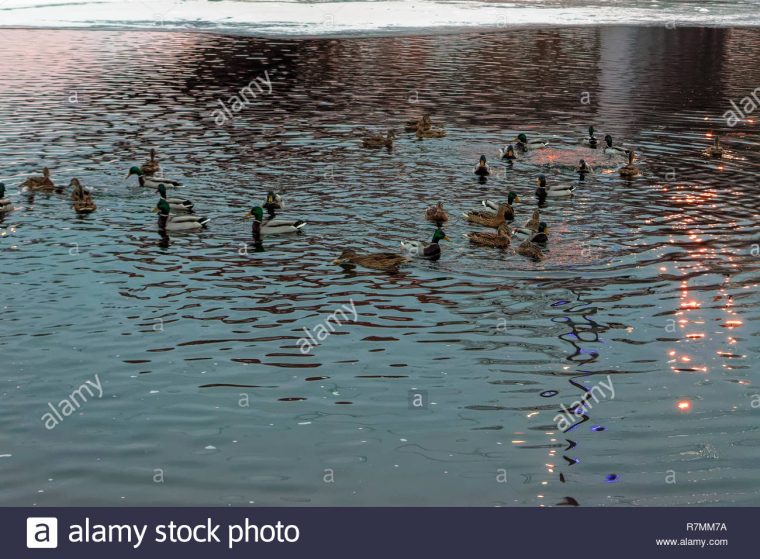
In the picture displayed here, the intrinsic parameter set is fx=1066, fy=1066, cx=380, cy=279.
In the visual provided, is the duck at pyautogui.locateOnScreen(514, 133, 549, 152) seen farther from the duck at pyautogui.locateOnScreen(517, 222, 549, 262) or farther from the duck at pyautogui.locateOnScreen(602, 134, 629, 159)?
the duck at pyautogui.locateOnScreen(517, 222, 549, 262)

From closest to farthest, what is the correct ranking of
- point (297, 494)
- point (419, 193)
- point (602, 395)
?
1. point (297, 494)
2. point (602, 395)
3. point (419, 193)

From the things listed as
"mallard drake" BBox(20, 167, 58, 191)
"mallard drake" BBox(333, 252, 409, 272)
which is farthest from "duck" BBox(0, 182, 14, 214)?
"mallard drake" BBox(333, 252, 409, 272)

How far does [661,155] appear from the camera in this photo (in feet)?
130

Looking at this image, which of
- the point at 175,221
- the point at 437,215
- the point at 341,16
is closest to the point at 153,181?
the point at 175,221

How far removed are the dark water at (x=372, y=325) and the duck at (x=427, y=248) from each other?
571 millimetres

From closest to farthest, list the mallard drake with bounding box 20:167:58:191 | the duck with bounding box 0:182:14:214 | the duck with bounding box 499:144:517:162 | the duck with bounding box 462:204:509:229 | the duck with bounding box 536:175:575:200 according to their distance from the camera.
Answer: the duck with bounding box 462:204:509:229 < the duck with bounding box 0:182:14:214 < the duck with bounding box 536:175:575:200 < the mallard drake with bounding box 20:167:58:191 < the duck with bounding box 499:144:517:162

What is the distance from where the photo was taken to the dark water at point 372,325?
16047 millimetres

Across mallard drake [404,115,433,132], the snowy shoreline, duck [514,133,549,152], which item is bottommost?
duck [514,133,549,152]

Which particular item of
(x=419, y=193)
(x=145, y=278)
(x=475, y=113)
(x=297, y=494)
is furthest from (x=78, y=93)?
(x=297, y=494)

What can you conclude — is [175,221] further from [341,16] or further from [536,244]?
[341,16]

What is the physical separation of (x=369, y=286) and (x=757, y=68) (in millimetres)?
44581

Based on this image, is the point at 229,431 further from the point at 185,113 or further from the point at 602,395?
the point at 185,113

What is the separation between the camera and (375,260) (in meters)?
25.3

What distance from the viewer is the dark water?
16.0m
